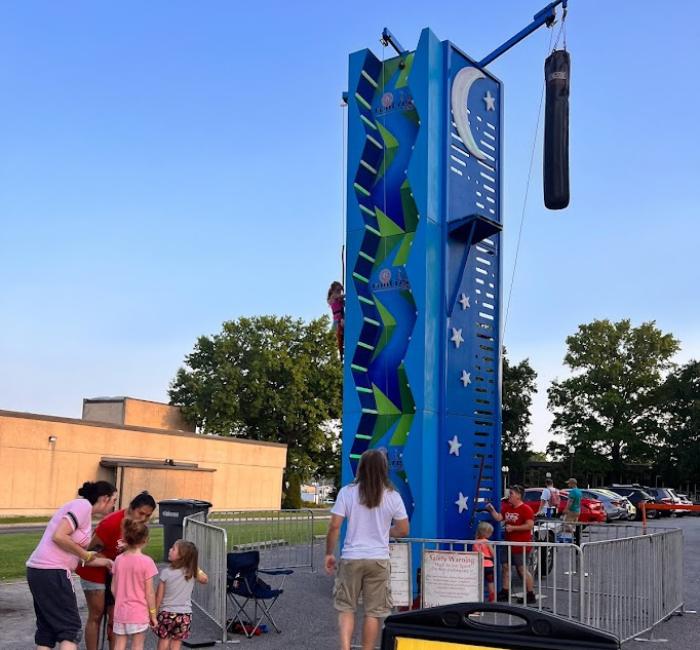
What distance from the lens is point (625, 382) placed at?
7100 centimetres

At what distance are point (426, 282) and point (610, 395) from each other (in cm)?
6119

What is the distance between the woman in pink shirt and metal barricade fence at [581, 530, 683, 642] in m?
4.74

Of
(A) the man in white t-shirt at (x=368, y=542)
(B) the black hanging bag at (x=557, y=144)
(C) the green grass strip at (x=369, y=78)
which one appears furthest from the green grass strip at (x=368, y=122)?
(A) the man in white t-shirt at (x=368, y=542)

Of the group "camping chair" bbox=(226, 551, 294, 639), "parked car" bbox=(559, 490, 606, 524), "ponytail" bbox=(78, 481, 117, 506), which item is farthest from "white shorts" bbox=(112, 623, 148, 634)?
"parked car" bbox=(559, 490, 606, 524)

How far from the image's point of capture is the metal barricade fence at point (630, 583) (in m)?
8.67

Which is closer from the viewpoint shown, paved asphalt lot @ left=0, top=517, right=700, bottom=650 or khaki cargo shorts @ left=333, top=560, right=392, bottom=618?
khaki cargo shorts @ left=333, top=560, right=392, bottom=618

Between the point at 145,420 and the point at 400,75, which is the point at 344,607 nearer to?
the point at 400,75

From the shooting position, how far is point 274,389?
60.6 metres

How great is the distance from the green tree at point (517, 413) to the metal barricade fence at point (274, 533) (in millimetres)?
46491

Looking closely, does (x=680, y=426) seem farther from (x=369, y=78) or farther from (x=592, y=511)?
(x=369, y=78)

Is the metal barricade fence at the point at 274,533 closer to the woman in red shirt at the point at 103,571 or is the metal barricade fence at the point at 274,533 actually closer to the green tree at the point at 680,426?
the woman in red shirt at the point at 103,571

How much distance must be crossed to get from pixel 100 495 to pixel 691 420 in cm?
6768

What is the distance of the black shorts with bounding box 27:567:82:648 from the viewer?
20.5 feet

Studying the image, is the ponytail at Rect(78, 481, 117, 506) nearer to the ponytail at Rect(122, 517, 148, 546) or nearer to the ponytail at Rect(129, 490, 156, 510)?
the ponytail at Rect(122, 517, 148, 546)
